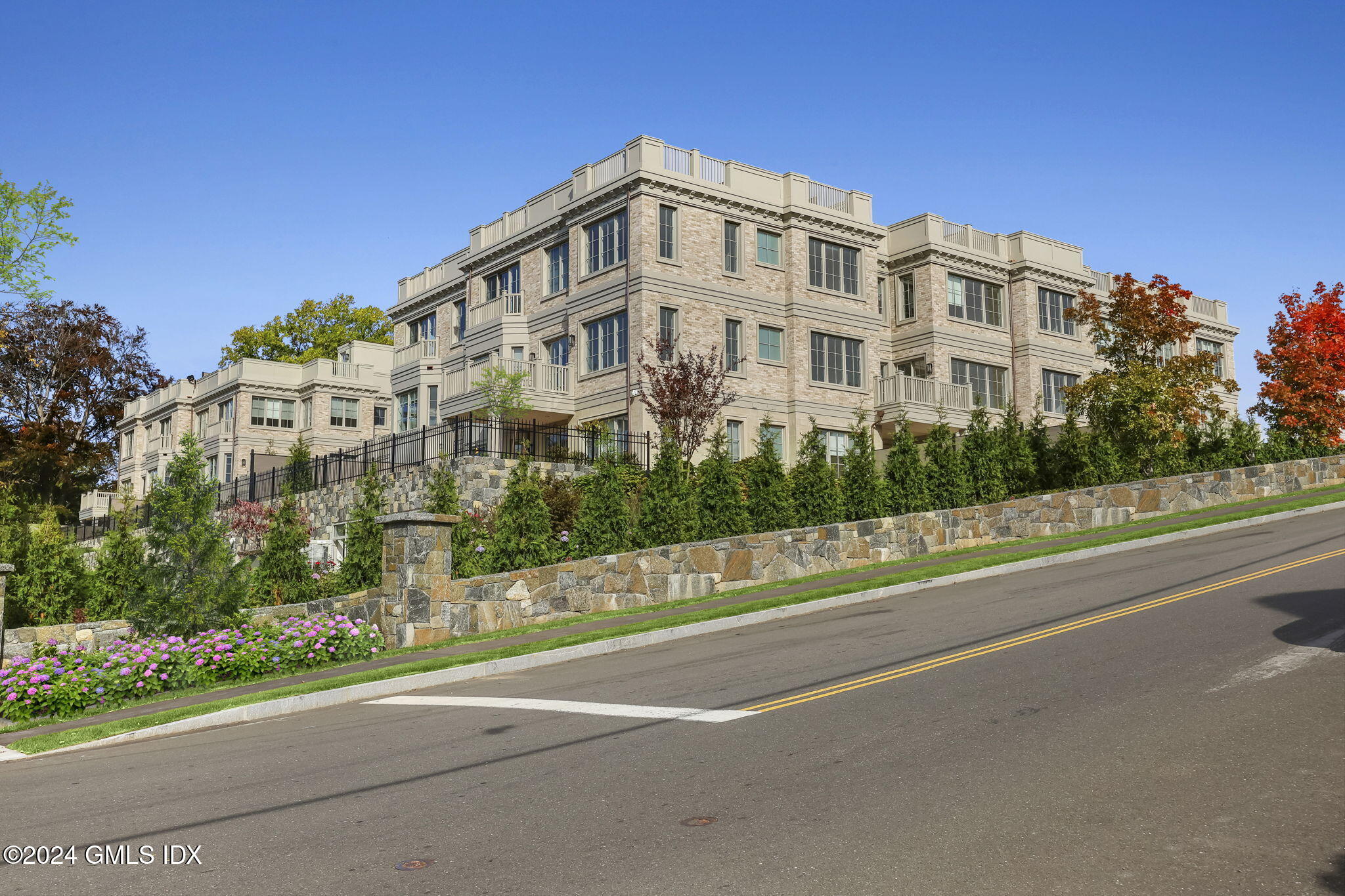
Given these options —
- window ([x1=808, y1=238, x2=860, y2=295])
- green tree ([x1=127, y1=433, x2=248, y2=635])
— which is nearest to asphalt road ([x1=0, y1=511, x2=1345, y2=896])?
green tree ([x1=127, y1=433, x2=248, y2=635])

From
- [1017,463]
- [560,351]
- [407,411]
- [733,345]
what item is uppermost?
[560,351]

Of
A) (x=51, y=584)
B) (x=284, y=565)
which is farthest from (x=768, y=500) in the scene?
(x=51, y=584)

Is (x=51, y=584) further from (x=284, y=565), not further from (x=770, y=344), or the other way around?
(x=770, y=344)

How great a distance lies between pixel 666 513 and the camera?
70.4ft

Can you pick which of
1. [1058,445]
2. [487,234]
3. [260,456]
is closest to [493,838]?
[1058,445]

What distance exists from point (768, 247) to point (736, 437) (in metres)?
6.96

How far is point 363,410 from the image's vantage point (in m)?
52.3

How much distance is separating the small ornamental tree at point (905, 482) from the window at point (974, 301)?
15993mm

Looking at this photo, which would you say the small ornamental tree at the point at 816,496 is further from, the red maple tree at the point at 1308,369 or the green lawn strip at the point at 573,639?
the red maple tree at the point at 1308,369

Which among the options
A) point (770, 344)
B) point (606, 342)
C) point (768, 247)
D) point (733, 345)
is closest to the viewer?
point (606, 342)

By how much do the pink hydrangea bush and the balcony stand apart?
1657 cm

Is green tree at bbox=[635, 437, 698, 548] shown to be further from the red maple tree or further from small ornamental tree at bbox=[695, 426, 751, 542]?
the red maple tree

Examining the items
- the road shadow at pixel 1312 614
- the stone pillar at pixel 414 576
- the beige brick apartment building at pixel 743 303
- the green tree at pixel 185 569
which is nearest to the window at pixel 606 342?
the beige brick apartment building at pixel 743 303

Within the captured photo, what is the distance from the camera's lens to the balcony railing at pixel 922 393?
35781mm
